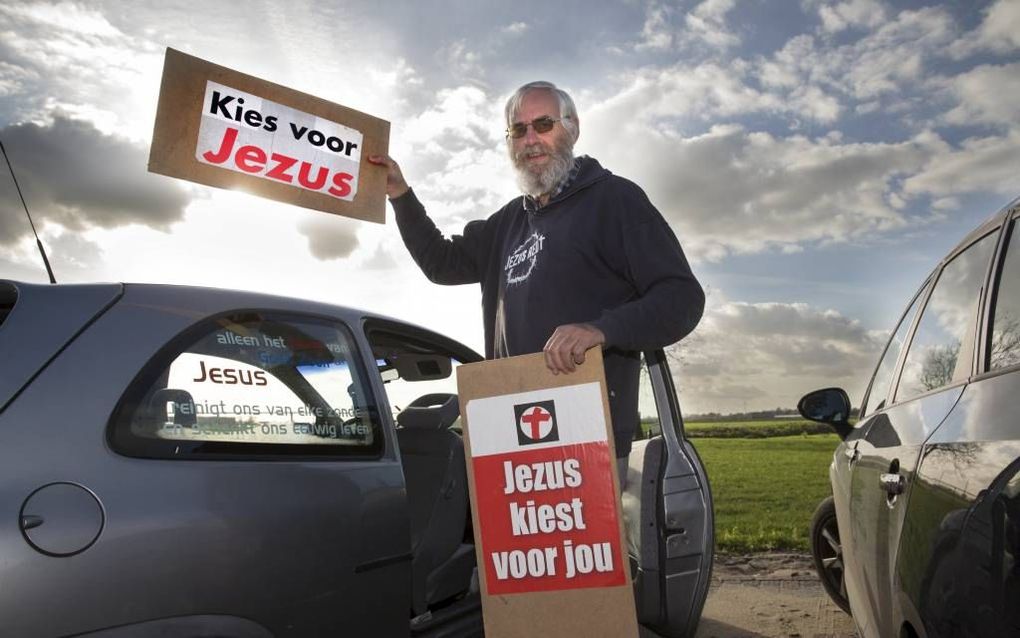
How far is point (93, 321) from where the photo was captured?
2049 millimetres

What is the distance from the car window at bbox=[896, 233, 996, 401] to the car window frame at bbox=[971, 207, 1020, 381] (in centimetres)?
6

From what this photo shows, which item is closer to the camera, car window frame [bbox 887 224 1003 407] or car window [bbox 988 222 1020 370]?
car window [bbox 988 222 1020 370]

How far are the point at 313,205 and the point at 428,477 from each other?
1386mm

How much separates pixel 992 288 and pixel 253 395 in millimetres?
2066

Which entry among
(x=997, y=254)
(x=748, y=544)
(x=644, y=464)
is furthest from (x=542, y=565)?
(x=748, y=544)

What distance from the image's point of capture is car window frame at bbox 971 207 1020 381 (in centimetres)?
208

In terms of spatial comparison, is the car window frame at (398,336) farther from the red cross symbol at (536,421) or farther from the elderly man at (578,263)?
the red cross symbol at (536,421)

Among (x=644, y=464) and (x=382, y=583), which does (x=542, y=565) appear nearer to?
(x=382, y=583)

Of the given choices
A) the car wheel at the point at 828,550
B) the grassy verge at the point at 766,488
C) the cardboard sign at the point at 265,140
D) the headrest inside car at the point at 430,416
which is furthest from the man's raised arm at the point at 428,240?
the car wheel at the point at 828,550

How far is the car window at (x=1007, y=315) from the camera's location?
192 cm

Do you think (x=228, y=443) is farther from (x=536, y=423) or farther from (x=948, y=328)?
(x=948, y=328)

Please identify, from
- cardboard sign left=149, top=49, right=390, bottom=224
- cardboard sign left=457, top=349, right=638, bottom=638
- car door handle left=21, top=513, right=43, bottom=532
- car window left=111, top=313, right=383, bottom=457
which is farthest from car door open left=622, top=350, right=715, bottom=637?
car door handle left=21, top=513, right=43, bottom=532

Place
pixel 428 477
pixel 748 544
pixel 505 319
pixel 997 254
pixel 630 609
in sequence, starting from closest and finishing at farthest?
1. pixel 630 609
2. pixel 997 254
3. pixel 505 319
4. pixel 428 477
5. pixel 748 544

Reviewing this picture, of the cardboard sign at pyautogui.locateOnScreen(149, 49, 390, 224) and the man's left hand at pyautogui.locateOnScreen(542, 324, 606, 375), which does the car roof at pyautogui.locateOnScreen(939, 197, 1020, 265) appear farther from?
the cardboard sign at pyautogui.locateOnScreen(149, 49, 390, 224)
